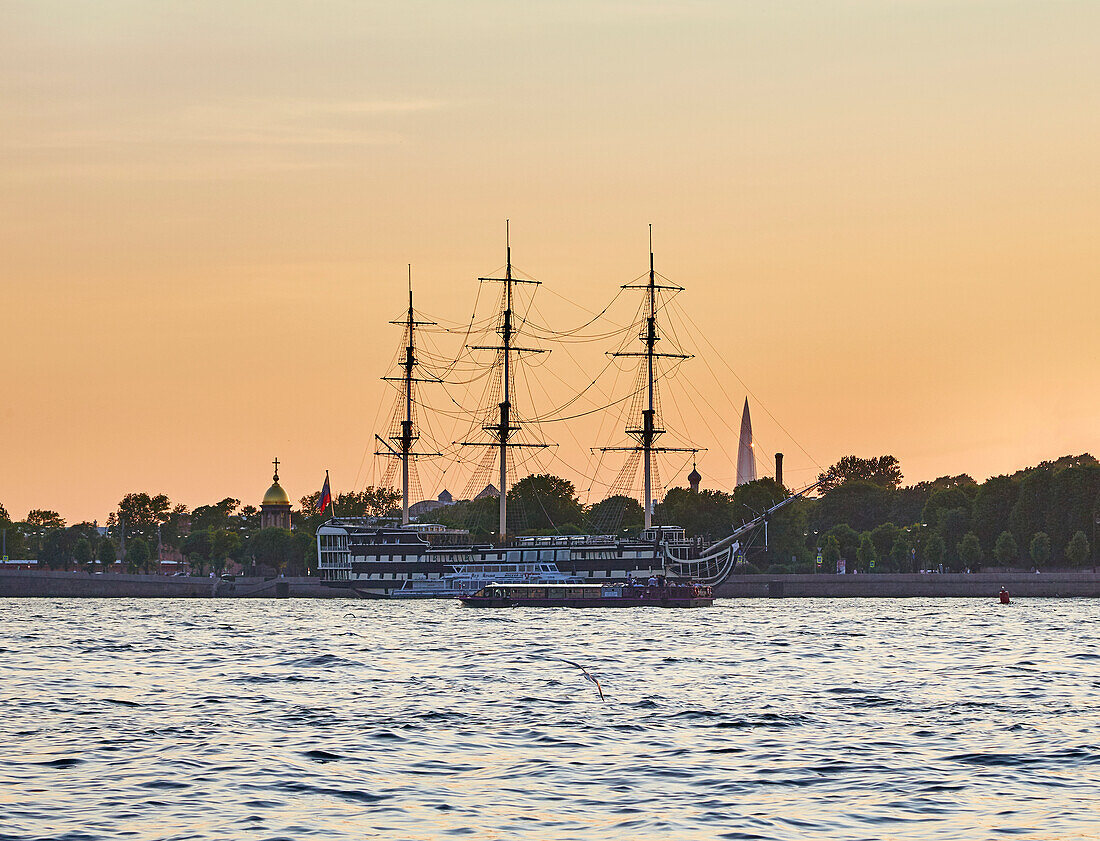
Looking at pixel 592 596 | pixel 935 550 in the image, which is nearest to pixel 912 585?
pixel 592 596

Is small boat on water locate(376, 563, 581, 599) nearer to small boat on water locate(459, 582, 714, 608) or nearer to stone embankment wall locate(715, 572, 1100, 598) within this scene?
small boat on water locate(459, 582, 714, 608)

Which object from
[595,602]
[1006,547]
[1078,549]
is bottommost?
[595,602]

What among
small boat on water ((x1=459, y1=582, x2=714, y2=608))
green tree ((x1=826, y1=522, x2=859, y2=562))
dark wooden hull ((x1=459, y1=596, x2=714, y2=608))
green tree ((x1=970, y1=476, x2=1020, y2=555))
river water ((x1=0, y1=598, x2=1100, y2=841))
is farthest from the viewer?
green tree ((x1=826, y1=522, x2=859, y2=562))

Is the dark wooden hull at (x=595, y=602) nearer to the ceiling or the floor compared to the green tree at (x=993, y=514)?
nearer to the floor

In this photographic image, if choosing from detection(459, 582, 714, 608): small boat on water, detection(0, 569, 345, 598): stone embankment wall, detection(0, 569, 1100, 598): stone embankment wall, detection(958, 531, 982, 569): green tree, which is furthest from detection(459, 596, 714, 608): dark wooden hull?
detection(958, 531, 982, 569): green tree

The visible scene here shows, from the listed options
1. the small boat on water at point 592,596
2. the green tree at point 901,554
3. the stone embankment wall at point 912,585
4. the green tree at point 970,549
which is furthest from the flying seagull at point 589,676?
the green tree at point 901,554

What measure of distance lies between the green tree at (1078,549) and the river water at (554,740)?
7788 centimetres

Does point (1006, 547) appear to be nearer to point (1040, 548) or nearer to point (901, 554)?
point (1040, 548)

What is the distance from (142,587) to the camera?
157 metres

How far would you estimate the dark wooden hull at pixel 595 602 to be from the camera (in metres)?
116

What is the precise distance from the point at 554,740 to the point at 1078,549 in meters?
119

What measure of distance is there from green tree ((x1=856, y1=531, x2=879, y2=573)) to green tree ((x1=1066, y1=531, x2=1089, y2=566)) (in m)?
33.6

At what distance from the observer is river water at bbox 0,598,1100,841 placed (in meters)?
24.5

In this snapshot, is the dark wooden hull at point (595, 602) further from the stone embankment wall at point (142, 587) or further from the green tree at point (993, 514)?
the green tree at point (993, 514)
